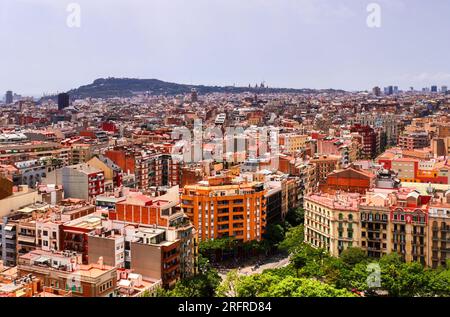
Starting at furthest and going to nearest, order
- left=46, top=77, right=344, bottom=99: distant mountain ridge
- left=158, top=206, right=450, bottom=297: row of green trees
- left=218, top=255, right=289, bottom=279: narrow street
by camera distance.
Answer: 1. left=46, top=77, right=344, bottom=99: distant mountain ridge
2. left=218, top=255, right=289, bottom=279: narrow street
3. left=158, top=206, right=450, bottom=297: row of green trees

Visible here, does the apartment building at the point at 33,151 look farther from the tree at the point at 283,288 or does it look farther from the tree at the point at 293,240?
the tree at the point at 283,288

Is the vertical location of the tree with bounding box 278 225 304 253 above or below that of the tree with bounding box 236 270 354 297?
below

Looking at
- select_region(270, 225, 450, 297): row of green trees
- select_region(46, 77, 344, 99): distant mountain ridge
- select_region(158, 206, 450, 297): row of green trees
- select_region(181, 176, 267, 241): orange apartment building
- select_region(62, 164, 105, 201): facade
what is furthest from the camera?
select_region(46, 77, 344, 99): distant mountain ridge

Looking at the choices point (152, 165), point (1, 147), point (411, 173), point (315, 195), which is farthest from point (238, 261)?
point (1, 147)

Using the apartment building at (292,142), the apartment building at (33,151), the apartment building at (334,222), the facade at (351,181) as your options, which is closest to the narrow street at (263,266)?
the apartment building at (334,222)

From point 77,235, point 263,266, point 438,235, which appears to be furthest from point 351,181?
point 77,235

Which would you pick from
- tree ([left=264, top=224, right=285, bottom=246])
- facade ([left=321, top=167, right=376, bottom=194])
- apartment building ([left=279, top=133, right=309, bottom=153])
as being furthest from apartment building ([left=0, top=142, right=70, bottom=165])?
facade ([left=321, top=167, right=376, bottom=194])

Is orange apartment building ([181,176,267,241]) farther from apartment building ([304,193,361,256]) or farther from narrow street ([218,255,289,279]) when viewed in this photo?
apartment building ([304,193,361,256])

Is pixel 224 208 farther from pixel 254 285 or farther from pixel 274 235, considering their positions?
pixel 254 285
